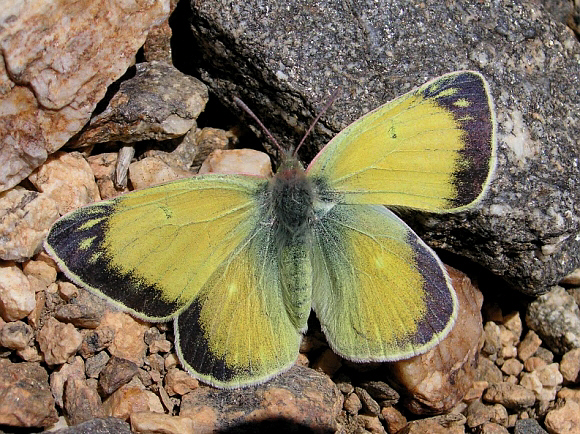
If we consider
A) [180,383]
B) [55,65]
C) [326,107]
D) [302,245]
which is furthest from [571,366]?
[55,65]

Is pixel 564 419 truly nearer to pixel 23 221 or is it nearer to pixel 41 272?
pixel 41 272

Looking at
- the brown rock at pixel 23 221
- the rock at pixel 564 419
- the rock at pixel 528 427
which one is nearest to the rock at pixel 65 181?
the brown rock at pixel 23 221

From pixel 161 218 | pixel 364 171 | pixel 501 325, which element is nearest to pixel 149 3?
pixel 161 218

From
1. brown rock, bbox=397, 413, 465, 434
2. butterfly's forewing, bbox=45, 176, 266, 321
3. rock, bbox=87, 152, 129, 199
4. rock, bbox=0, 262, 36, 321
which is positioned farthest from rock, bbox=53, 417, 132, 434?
brown rock, bbox=397, 413, 465, 434

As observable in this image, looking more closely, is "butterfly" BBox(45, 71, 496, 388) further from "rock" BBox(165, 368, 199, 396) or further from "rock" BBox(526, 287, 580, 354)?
"rock" BBox(526, 287, 580, 354)

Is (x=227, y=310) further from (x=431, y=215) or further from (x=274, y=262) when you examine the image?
(x=431, y=215)

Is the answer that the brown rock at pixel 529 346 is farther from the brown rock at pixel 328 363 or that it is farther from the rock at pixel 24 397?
the rock at pixel 24 397
